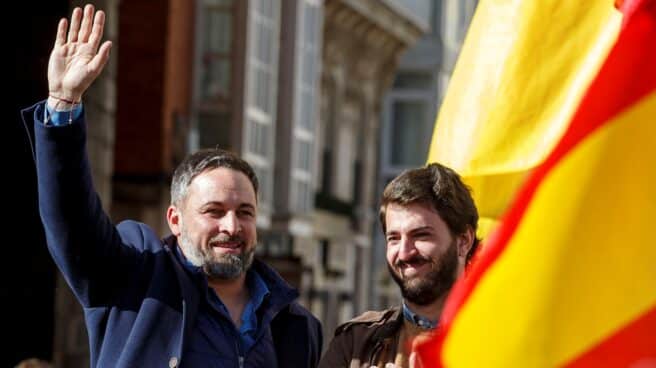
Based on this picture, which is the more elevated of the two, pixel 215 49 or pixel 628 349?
pixel 628 349

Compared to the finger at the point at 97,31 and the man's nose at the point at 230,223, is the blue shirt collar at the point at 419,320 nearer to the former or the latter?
the man's nose at the point at 230,223

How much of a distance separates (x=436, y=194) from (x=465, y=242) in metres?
0.16

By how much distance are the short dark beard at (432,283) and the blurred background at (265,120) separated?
15.9 feet

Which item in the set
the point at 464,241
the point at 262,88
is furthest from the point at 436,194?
the point at 262,88

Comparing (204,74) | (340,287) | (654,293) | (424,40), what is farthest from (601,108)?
(424,40)

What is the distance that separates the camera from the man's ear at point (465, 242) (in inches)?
217

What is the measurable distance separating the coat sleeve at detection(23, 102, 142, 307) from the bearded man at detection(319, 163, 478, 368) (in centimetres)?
69

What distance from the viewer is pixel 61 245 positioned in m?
5.62

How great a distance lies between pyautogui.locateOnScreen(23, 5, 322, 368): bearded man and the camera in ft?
18.3

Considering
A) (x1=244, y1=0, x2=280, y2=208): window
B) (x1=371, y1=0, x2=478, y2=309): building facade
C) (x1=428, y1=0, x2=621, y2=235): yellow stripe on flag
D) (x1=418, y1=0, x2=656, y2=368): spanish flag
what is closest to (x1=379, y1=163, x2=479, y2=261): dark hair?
(x1=428, y1=0, x2=621, y2=235): yellow stripe on flag

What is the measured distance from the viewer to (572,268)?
3826 mm

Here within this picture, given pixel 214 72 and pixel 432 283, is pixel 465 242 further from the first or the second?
pixel 214 72

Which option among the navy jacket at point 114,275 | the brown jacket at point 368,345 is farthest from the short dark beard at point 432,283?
the navy jacket at point 114,275

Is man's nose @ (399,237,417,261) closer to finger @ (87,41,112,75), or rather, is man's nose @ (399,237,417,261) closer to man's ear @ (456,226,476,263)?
man's ear @ (456,226,476,263)
